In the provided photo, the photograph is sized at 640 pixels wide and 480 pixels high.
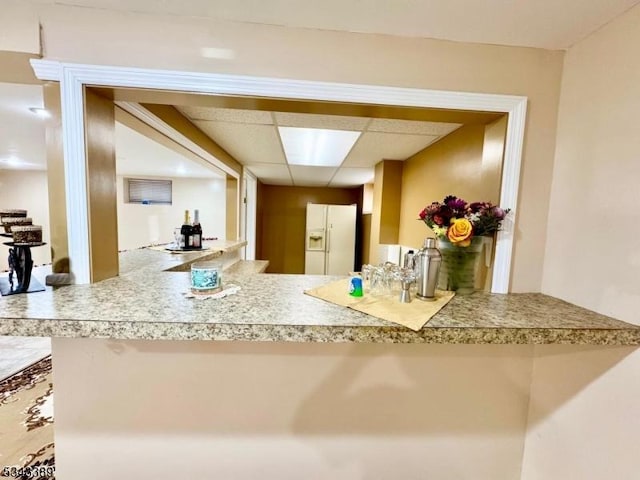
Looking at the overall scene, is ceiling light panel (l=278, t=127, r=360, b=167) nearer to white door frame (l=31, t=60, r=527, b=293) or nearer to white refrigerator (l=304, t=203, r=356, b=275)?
white door frame (l=31, t=60, r=527, b=293)

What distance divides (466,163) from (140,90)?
1.71 meters

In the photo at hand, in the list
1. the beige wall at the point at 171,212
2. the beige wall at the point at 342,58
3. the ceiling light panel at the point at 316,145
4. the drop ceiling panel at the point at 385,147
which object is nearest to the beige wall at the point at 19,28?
the beige wall at the point at 342,58

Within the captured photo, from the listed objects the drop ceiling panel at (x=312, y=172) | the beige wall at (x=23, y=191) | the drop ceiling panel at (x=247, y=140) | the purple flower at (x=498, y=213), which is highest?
the drop ceiling panel at (x=247, y=140)

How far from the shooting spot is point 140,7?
2.83ft

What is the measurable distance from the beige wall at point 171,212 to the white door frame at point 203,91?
13.1ft

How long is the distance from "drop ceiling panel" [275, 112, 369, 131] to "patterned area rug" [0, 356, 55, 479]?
2.37 metres

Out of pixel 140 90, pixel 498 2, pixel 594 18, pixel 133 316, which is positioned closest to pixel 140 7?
pixel 140 90

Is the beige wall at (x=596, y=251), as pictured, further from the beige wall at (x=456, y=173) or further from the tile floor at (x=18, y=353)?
the tile floor at (x=18, y=353)

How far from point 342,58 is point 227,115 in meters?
1.01

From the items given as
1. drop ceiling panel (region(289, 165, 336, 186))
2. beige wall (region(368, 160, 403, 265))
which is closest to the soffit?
beige wall (region(368, 160, 403, 265))

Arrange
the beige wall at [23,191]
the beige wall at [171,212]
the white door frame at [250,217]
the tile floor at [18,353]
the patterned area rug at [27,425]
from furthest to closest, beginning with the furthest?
the beige wall at [171,212]
the beige wall at [23,191]
the white door frame at [250,217]
the tile floor at [18,353]
the patterned area rug at [27,425]

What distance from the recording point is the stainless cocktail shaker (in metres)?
0.91

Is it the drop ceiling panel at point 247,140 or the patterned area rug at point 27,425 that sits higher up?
the drop ceiling panel at point 247,140

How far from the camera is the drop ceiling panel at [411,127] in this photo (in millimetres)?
1692
